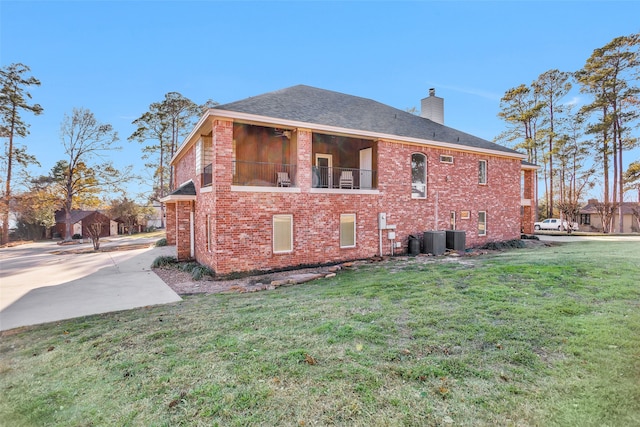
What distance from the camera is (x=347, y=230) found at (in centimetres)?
1148

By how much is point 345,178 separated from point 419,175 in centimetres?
352

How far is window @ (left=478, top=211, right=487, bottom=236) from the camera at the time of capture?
15141 millimetres

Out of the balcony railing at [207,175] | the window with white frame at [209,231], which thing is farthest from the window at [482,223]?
the balcony railing at [207,175]

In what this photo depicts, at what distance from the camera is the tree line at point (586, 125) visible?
2489 cm

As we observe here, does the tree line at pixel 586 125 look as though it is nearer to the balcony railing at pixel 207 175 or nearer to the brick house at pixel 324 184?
the brick house at pixel 324 184

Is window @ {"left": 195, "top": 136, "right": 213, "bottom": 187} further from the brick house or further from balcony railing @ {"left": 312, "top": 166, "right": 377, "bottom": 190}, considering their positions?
balcony railing @ {"left": 312, "top": 166, "right": 377, "bottom": 190}

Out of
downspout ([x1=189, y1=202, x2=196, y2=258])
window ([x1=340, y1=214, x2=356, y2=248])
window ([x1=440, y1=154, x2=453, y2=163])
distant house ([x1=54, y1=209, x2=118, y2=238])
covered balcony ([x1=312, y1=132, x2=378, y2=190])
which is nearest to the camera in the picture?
window ([x1=340, y1=214, x2=356, y2=248])

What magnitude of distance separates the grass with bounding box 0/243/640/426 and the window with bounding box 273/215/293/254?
13.5ft

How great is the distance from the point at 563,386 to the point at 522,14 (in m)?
14.0

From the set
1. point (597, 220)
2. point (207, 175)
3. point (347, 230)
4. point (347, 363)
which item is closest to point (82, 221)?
point (207, 175)

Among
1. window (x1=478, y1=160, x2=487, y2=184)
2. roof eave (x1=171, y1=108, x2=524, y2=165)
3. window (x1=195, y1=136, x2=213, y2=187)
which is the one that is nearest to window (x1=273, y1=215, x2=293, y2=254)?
roof eave (x1=171, y1=108, x2=524, y2=165)

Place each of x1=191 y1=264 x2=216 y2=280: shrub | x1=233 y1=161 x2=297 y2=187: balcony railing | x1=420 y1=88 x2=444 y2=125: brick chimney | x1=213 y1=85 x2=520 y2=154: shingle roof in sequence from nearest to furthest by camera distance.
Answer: x1=191 y1=264 x2=216 y2=280: shrub < x1=213 y1=85 x2=520 y2=154: shingle roof < x1=233 y1=161 x2=297 y2=187: balcony railing < x1=420 y1=88 x2=444 y2=125: brick chimney

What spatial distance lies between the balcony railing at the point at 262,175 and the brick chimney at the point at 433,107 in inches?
410

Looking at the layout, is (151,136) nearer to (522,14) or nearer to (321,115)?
(321,115)
